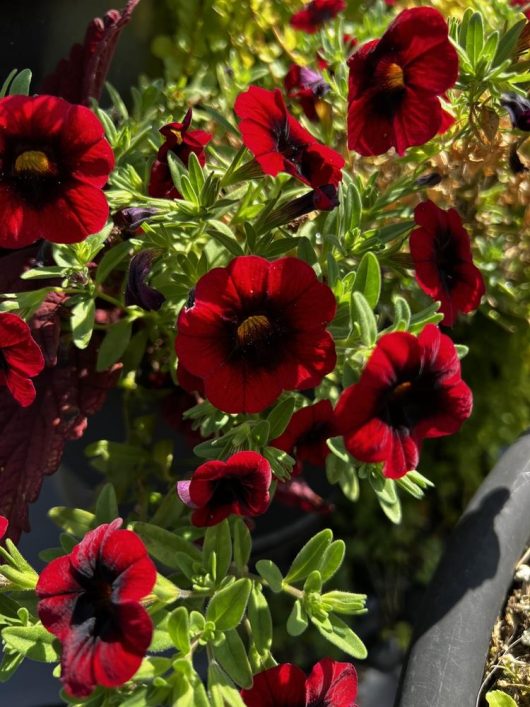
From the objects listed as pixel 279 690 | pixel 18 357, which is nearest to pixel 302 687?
pixel 279 690

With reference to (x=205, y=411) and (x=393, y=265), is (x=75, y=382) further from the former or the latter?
(x=393, y=265)

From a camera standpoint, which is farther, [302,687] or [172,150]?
[172,150]

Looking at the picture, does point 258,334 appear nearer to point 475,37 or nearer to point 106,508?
point 106,508

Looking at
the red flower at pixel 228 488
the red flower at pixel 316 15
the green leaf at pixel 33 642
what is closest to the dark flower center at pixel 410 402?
the red flower at pixel 228 488

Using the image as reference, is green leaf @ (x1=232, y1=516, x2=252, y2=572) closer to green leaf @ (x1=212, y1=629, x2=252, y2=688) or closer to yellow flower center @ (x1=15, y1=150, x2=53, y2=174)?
green leaf @ (x1=212, y1=629, x2=252, y2=688)

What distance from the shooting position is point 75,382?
2.54ft

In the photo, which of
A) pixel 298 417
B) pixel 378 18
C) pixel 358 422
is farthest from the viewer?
pixel 378 18

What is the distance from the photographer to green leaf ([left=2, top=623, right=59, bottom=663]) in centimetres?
56

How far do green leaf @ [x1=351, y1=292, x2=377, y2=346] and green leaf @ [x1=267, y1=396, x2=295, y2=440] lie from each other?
99mm

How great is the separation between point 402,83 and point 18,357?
0.40m

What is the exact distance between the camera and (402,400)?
2.00ft

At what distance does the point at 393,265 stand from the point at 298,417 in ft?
0.64

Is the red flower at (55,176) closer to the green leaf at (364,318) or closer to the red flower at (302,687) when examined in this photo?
the green leaf at (364,318)

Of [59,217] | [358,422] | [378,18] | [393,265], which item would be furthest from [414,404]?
[378,18]
